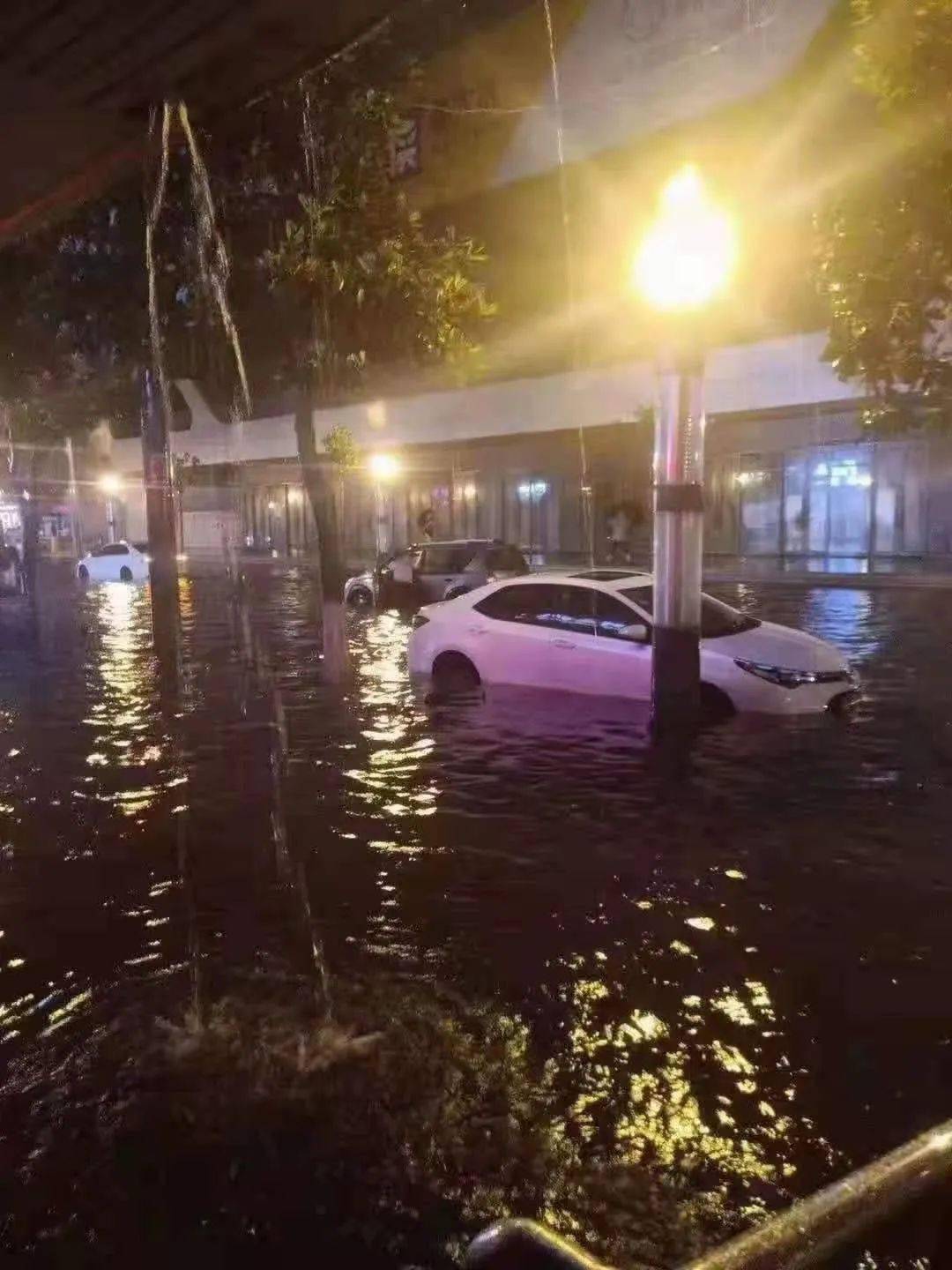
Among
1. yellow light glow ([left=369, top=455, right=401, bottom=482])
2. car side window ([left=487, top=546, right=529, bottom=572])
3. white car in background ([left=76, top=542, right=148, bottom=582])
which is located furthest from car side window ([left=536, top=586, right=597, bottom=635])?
yellow light glow ([left=369, top=455, right=401, bottom=482])

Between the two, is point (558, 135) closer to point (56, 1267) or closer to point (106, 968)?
point (106, 968)

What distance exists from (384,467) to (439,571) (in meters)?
18.0

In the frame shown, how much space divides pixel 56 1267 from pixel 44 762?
6860mm

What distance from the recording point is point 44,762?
954 cm

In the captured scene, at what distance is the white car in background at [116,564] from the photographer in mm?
36312

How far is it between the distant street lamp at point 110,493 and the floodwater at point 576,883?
130 ft

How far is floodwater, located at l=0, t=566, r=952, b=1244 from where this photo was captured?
4.13 metres

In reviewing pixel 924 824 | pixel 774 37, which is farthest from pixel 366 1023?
pixel 774 37

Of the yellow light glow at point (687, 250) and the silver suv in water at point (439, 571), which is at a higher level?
the yellow light glow at point (687, 250)

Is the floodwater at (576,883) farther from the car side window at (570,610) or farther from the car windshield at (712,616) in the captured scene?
the car windshield at (712,616)

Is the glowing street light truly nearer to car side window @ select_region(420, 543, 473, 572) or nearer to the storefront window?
the storefront window

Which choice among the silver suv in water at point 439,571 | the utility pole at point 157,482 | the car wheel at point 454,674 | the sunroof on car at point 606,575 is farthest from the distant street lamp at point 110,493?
the sunroof on car at point 606,575

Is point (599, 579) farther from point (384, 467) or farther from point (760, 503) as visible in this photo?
point (384, 467)

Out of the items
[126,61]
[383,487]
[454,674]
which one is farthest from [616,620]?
[383,487]
